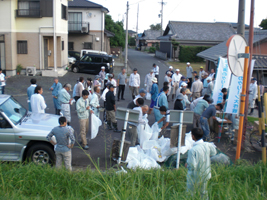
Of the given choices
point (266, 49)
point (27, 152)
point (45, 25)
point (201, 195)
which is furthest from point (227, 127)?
point (45, 25)

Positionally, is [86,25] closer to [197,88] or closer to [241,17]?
[197,88]

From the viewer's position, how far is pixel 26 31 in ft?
69.8

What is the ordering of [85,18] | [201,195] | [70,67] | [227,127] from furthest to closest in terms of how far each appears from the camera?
1. [85,18]
2. [70,67]
3. [227,127]
4. [201,195]

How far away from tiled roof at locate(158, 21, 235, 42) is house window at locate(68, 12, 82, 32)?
46.6 ft

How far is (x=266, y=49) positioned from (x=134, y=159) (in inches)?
547

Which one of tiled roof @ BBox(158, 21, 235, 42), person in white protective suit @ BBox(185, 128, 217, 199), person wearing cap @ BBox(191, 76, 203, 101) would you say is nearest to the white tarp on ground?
person in white protective suit @ BBox(185, 128, 217, 199)

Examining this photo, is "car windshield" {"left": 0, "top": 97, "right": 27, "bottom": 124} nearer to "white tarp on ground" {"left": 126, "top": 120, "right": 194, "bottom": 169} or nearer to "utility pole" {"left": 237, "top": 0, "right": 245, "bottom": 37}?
"white tarp on ground" {"left": 126, "top": 120, "right": 194, "bottom": 169}

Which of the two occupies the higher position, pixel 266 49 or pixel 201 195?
pixel 266 49

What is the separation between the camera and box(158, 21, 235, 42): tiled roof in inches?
1594

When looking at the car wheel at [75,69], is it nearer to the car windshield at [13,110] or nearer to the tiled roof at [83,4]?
the tiled roof at [83,4]

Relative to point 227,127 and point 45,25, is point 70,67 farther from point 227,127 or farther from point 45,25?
point 227,127

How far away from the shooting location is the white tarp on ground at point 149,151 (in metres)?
6.88

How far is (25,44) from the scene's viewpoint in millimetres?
21500

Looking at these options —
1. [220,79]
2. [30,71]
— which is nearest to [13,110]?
[220,79]
